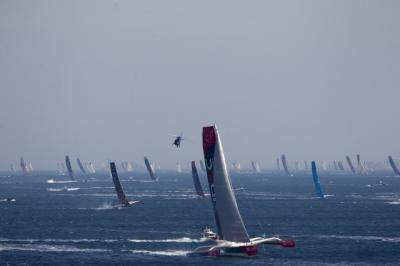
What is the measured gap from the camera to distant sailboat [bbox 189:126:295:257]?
97.2 m

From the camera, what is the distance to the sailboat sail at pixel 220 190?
99.4 metres

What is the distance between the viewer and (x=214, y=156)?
100m

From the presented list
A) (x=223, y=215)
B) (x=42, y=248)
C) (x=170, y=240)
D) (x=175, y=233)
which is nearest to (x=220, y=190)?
(x=223, y=215)

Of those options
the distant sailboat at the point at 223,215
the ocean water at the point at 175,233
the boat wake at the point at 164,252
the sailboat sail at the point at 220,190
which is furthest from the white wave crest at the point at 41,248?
the sailboat sail at the point at 220,190

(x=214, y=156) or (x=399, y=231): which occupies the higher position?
(x=214, y=156)

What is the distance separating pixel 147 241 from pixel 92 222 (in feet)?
116

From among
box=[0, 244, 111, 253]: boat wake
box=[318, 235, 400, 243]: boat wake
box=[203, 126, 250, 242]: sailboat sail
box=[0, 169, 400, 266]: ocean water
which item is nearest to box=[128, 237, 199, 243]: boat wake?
box=[0, 169, 400, 266]: ocean water

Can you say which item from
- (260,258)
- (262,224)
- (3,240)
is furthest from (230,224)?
(262,224)

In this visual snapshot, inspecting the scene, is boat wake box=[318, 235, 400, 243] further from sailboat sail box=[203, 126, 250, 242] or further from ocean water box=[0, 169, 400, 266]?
sailboat sail box=[203, 126, 250, 242]

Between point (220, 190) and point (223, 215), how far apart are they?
2734 millimetres

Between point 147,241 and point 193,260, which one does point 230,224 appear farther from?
point 147,241

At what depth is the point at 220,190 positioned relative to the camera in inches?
3979

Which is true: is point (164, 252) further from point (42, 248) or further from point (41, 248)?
point (41, 248)

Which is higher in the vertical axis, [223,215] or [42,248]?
[223,215]
